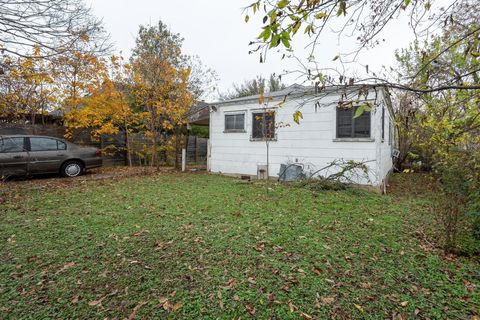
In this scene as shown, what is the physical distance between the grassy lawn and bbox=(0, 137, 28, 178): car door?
2.76 metres

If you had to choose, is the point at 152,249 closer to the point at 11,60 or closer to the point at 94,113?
the point at 11,60

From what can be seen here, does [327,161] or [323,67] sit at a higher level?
[323,67]

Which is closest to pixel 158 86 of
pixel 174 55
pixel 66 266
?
pixel 174 55

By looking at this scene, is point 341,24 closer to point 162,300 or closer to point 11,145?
point 162,300

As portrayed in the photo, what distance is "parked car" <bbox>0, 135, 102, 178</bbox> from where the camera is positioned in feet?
23.8

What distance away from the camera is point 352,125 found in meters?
7.21

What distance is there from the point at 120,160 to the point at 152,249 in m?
9.97

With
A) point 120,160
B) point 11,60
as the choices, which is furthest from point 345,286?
point 120,160

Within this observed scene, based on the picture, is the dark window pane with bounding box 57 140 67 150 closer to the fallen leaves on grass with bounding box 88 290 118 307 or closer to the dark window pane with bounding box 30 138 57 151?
the dark window pane with bounding box 30 138 57 151

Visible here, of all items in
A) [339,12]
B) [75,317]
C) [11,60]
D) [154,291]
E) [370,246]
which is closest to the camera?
[339,12]

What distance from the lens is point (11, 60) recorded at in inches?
200

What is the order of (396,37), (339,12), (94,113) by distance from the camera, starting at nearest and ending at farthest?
(339,12)
(396,37)
(94,113)

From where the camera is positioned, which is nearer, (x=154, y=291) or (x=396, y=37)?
(x=154, y=291)

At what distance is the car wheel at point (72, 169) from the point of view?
834cm
